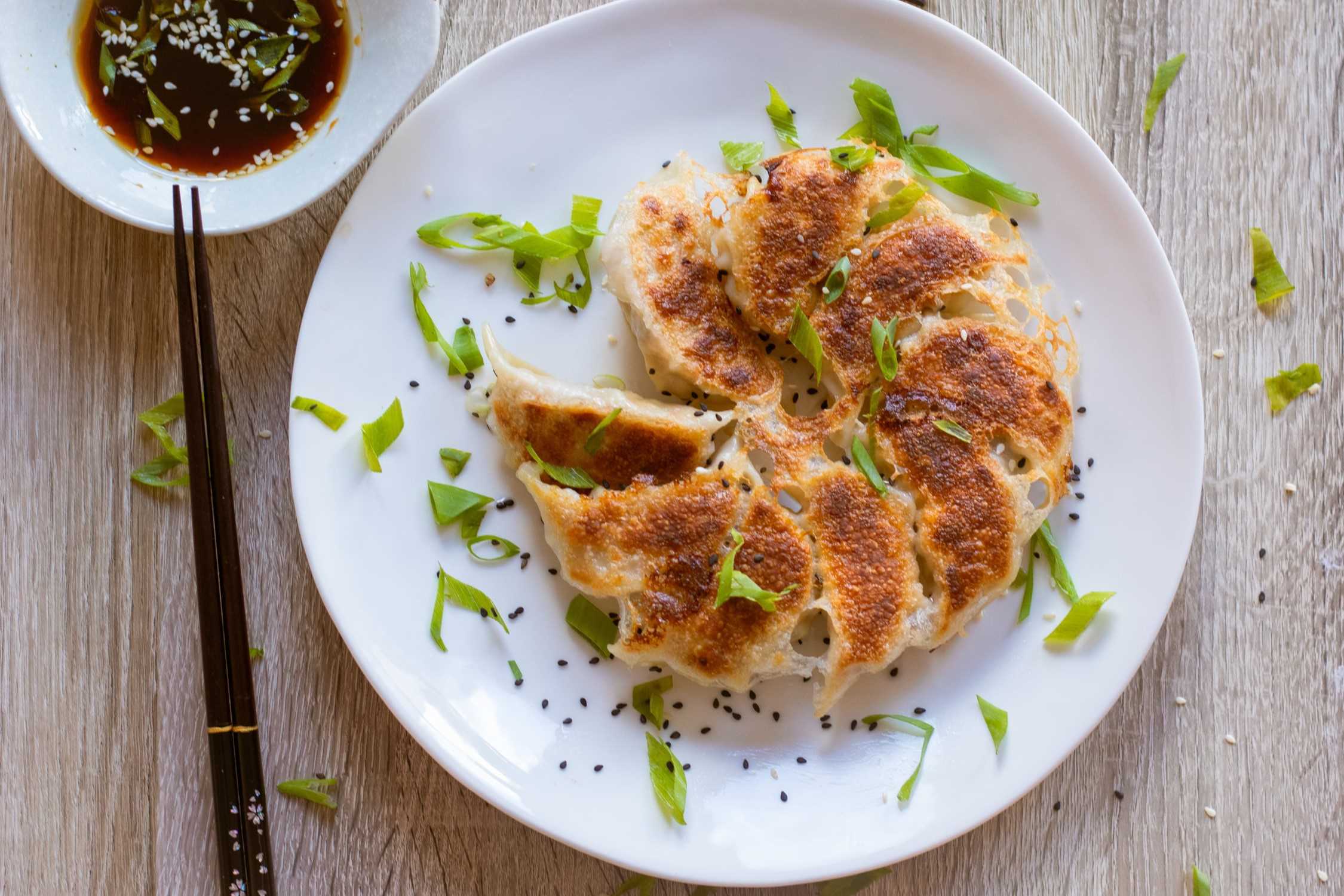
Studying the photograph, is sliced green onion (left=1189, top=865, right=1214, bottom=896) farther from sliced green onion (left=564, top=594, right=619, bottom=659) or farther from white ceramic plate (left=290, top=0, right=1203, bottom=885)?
sliced green onion (left=564, top=594, right=619, bottom=659)

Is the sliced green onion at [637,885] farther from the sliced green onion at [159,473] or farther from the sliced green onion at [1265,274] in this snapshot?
the sliced green onion at [1265,274]

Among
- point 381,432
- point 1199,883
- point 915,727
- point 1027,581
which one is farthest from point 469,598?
point 1199,883

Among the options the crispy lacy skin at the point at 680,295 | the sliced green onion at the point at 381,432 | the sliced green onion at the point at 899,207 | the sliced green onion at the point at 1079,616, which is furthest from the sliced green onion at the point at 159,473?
the sliced green onion at the point at 1079,616

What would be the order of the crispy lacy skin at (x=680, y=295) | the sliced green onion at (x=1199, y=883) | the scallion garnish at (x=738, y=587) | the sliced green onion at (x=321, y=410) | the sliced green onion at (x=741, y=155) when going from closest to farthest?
the scallion garnish at (x=738, y=587) → the crispy lacy skin at (x=680, y=295) → the sliced green onion at (x=321, y=410) → the sliced green onion at (x=741, y=155) → the sliced green onion at (x=1199, y=883)

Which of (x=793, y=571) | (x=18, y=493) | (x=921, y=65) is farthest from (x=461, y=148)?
(x=18, y=493)

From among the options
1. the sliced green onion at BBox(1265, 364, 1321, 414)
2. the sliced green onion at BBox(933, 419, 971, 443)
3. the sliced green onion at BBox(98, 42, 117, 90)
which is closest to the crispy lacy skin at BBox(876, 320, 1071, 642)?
the sliced green onion at BBox(933, 419, 971, 443)

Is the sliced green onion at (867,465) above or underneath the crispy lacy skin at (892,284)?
underneath
